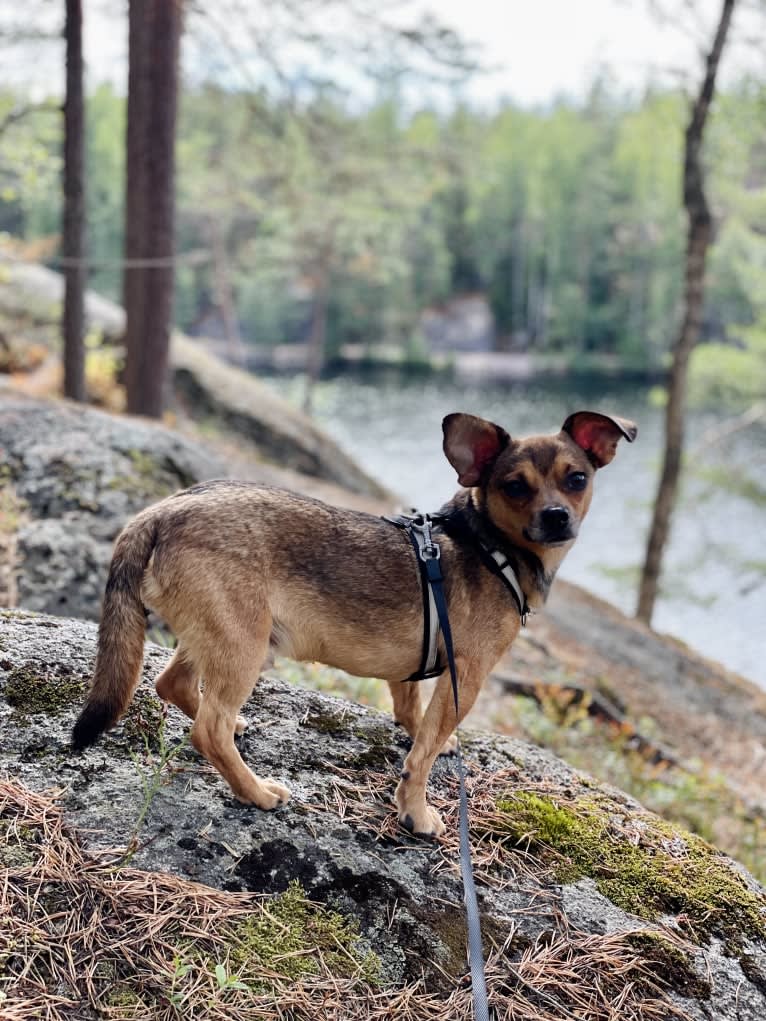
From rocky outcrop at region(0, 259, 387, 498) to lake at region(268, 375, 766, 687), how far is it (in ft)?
15.8

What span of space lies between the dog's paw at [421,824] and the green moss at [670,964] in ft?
2.66

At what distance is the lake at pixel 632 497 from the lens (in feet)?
66.1

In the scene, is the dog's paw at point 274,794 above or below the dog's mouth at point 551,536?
below

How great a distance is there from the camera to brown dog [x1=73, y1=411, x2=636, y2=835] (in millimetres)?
3258

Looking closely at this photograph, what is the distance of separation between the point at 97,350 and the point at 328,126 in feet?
21.6

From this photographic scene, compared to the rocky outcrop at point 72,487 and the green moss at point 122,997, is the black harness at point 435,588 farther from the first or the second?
the rocky outcrop at point 72,487

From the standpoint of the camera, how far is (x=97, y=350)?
16719 mm

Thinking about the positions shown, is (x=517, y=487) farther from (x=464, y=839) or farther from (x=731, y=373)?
(x=731, y=373)

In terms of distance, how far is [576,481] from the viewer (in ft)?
12.1

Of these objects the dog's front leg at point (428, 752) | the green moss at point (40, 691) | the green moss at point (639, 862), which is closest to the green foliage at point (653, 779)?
the green moss at point (639, 862)

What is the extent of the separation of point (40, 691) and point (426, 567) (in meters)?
1.70

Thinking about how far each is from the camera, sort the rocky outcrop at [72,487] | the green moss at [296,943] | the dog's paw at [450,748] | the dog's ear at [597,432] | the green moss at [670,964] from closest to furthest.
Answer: the green moss at [296,943] < the green moss at [670,964] < the dog's ear at [597,432] < the dog's paw at [450,748] < the rocky outcrop at [72,487]

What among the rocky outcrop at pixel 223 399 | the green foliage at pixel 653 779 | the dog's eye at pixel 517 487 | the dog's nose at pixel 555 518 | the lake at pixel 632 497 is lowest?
the lake at pixel 632 497

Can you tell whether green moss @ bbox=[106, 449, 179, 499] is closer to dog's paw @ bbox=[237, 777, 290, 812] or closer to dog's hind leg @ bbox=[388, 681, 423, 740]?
dog's hind leg @ bbox=[388, 681, 423, 740]
